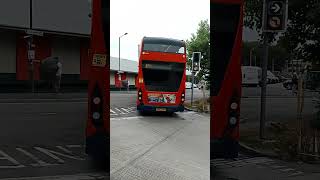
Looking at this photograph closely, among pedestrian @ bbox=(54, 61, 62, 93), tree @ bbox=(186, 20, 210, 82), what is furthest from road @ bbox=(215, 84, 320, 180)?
pedestrian @ bbox=(54, 61, 62, 93)

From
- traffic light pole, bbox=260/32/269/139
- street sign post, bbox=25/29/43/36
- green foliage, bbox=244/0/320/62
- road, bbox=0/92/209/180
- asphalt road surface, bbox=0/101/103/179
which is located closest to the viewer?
street sign post, bbox=25/29/43/36

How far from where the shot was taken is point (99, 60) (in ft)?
12.1

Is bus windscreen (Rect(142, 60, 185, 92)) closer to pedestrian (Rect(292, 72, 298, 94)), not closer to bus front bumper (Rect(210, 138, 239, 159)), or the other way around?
bus front bumper (Rect(210, 138, 239, 159))

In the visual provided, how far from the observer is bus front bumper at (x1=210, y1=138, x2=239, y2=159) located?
371 cm

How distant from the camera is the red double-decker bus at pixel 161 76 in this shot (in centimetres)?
395

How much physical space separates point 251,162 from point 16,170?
10.3ft

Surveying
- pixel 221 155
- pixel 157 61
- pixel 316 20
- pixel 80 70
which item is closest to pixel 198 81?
pixel 221 155

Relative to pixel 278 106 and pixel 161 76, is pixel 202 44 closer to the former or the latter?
pixel 161 76

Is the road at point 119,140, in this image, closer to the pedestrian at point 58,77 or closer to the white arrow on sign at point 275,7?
the pedestrian at point 58,77

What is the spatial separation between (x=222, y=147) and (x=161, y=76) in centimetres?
195

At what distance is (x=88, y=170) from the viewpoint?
499 centimetres

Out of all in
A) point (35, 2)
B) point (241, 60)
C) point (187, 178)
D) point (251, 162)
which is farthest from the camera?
A: point (251, 162)

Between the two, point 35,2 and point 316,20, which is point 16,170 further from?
point 316,20

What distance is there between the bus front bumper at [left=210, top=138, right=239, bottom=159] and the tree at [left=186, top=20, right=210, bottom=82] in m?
0.60
